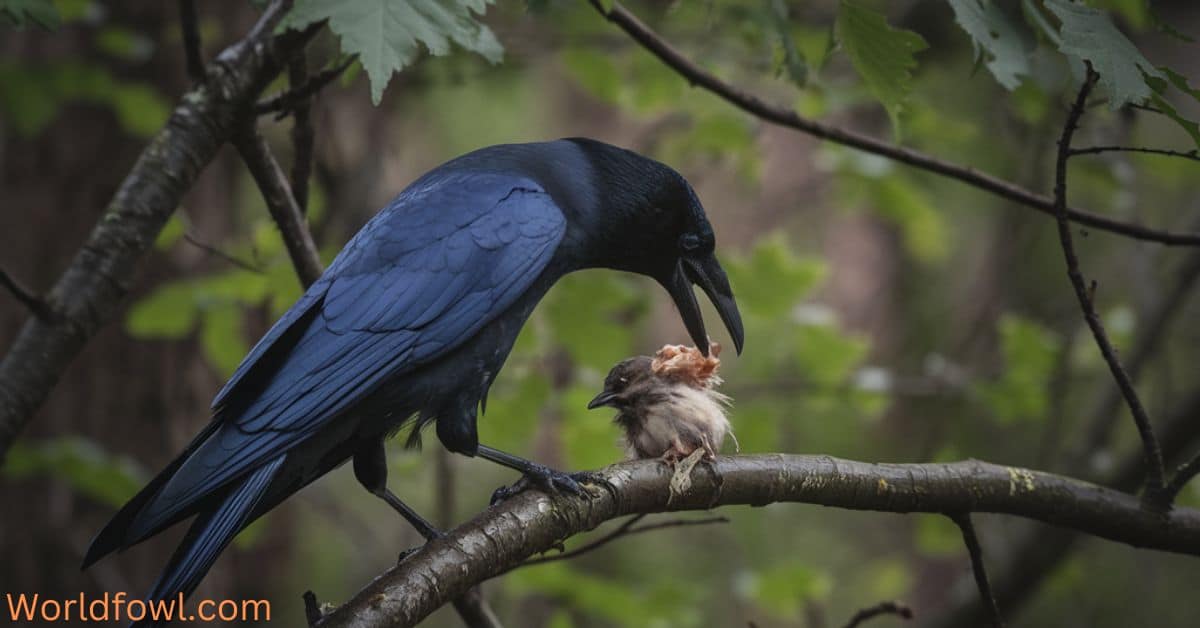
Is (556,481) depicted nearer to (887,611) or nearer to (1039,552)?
(887,611)

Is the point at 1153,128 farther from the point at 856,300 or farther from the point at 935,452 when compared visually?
the point at 935,452

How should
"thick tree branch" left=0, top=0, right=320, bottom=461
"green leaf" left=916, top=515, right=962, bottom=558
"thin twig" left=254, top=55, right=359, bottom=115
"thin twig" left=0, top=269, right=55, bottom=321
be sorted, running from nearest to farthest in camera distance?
1. "thin twig" left=0, top=269, right=55, bottom=321
2. "thin twig" left=254, top=55, right=359, bottom=115
3. "thick tree branch" left=0, top=0, right=320, bottom=461
4. "green leaf" left=916, top=515, right=962, bottom=558

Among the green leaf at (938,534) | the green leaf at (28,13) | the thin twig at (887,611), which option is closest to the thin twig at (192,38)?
the green leaf at (28,13)

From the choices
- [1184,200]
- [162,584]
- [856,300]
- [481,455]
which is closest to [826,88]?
[481,455]

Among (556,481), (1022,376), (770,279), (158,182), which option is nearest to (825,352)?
(770,279)

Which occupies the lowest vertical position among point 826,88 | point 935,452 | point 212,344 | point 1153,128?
point 935,452

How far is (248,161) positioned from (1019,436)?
5.77 metres

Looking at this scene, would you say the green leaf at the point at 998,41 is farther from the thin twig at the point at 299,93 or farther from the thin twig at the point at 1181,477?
the thin twig at the point at 299,93

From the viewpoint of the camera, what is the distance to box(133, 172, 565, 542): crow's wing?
2715 mm

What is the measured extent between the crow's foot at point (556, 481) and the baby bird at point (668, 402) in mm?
206

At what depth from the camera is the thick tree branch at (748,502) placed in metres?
2.20

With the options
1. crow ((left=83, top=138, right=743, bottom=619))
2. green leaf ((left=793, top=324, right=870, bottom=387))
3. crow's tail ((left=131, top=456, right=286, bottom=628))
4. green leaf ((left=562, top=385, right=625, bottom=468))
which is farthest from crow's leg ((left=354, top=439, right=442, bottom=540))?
green leaf ((left=793, top=324, right=870, bottom=387))

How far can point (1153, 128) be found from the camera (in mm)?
8195

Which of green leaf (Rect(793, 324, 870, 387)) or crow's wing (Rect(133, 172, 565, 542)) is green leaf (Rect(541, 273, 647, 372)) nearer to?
green leaf (Rect(793, 324, 870, 387))
